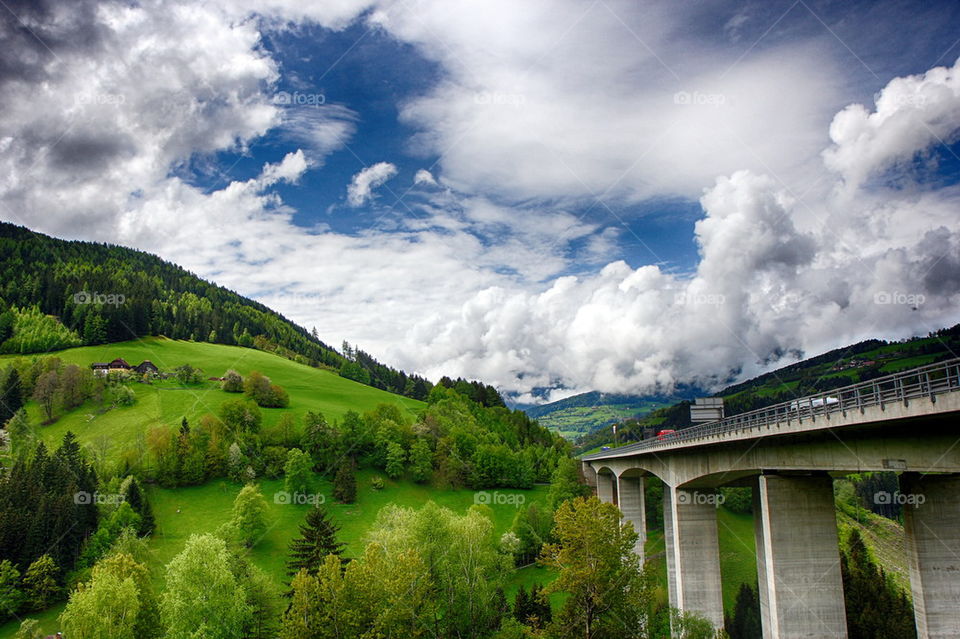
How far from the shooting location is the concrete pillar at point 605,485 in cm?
8176

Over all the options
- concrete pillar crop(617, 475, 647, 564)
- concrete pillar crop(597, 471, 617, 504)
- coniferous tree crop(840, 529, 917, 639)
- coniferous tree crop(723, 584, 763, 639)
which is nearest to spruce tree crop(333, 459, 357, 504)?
concrete pillar crop(597, 471, 617, 504)

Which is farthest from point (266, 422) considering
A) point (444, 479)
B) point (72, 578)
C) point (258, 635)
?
point (258, 635)

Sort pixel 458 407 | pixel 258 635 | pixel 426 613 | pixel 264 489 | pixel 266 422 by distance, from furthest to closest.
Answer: pixel 458 407 < pixel 266 422 < pixel 264 489 < pixel 258 635 < pixel 426 613

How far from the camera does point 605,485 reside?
8381cm

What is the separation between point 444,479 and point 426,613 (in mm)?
60351

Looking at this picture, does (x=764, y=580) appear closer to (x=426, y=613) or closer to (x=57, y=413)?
(x=426, y=613)

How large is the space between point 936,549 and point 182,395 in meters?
113

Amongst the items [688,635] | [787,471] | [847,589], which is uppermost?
[787,471]

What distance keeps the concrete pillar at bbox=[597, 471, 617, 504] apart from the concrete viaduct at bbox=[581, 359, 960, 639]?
42.3 m

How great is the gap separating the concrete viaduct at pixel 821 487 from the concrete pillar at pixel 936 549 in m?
0.03

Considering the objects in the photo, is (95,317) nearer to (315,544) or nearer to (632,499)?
(315,544)

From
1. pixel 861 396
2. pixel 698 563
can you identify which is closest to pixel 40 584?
pixel 698 563

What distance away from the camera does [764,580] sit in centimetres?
2836

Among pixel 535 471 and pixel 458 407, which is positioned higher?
pixel 458 407
